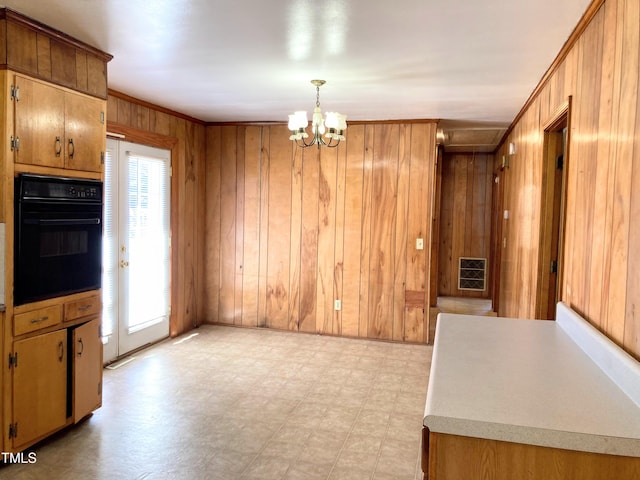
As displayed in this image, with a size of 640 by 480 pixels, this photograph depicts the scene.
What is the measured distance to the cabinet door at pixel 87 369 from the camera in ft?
10.0

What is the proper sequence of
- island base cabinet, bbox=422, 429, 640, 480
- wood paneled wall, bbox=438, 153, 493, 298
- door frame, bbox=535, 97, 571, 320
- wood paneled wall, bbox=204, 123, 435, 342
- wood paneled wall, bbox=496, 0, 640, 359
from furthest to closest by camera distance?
wood paneled wall, bbox=438, 153, 493, 298
wood paneled wall, bbox=204, 123, 435, 342
door frame, bbox=535, 97, 571, 320
wood paneled wall, bbox=496, 0, 640, 359
island base cabinet, bbox=422, 429, 640, 480

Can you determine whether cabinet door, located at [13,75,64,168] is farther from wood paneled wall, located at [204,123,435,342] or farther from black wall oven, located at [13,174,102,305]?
wood paneled wall, located at [204,123,435,342]

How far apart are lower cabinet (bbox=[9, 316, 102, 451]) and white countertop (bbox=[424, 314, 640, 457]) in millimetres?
2247

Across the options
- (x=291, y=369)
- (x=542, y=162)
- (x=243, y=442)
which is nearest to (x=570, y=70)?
(x=542, y=162)

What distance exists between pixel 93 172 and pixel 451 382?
2.60 metres

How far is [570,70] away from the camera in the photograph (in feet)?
8.79

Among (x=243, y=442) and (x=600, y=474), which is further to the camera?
(x=243, y=442)

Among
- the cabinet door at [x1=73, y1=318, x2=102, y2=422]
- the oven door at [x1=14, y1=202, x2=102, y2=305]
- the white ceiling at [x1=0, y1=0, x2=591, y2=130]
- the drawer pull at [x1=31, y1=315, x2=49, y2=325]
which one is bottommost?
the cabinet door at [x1=73, y1=318, x2=102, y2=422]

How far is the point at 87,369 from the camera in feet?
10.3

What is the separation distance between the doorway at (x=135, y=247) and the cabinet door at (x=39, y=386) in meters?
1.32

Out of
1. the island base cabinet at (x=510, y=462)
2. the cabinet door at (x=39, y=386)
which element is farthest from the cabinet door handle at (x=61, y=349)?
the island base cabinet at (x=510, y=462)

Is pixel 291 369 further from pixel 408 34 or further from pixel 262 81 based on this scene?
pixel 408 34

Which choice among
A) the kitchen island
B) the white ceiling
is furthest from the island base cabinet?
the white ceiling

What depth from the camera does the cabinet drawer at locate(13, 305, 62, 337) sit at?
104 inches
